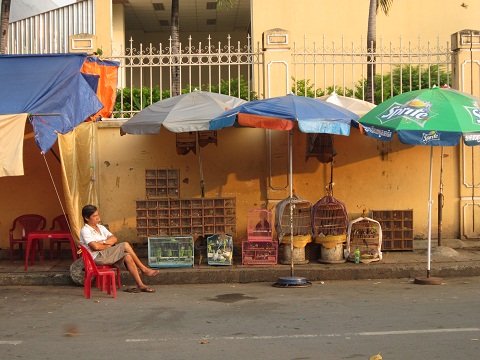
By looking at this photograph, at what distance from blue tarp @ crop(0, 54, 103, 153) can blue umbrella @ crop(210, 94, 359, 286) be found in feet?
6.59

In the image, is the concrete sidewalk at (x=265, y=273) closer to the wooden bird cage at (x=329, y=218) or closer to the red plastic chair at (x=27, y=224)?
the wooden bird cage at (x=329, y=218)

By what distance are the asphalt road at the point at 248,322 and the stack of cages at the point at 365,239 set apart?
3.32 ft

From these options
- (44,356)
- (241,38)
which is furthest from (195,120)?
(241,38)

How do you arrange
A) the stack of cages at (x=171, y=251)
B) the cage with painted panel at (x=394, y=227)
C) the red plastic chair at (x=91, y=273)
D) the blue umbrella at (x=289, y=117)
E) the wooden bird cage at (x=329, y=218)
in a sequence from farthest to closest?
1. the cage with painted panel at (x=394, y=227)
2. the wooden bird cage at (x=329, y=218)
3. the stack of cages at (x=171, y=251)
4. the blue umbrella at (x=289, y=117)
5. the red plastic chair at (x=91, y=273)

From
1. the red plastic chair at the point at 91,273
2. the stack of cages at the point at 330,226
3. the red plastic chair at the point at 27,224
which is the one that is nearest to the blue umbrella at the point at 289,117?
the stack of cages at the point at 330,226

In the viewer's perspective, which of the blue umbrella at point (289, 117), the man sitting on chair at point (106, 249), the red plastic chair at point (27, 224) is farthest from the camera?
the red plastic chair at point (27, 224)

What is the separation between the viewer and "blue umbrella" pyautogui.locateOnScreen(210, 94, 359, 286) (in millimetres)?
10391

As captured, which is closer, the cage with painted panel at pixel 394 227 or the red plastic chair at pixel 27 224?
the cage with painted panel at pixel 394 227

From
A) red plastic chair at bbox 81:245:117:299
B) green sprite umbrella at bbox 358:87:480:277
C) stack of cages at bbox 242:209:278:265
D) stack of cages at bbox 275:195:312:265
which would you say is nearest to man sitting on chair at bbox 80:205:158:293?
red plastic chair at bbox 81:245:117:299

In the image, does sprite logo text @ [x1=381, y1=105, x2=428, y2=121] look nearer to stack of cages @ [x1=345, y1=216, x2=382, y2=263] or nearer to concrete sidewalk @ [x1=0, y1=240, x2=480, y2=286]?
stack of cages @ [x1=345, y1=216, x2=382, y2=263]

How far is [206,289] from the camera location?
34.2 feet

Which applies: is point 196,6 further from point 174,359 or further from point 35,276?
point 174,359

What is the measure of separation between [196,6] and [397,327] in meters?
18.6

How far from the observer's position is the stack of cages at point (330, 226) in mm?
11547
